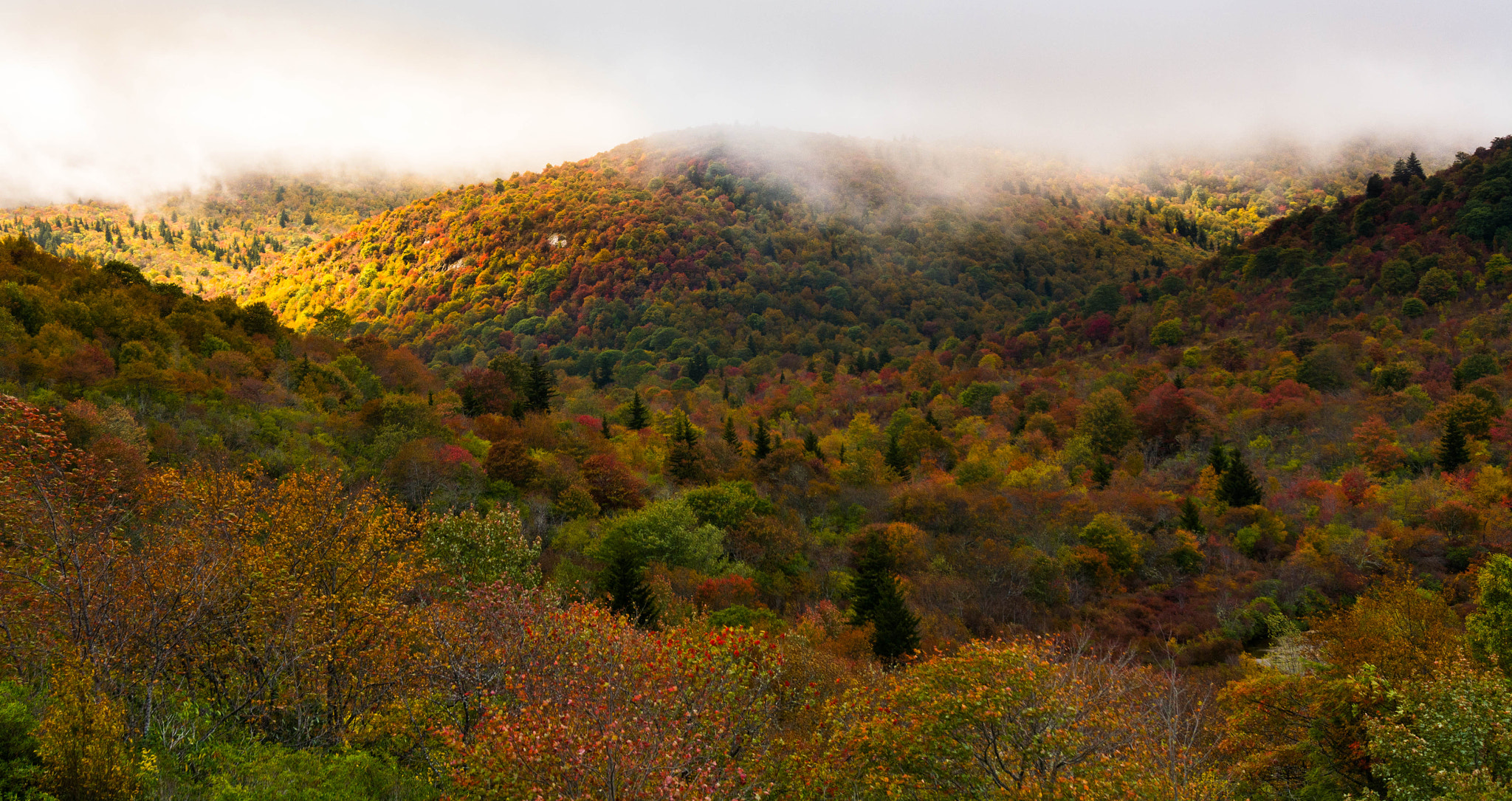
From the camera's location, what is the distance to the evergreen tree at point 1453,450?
6328cm

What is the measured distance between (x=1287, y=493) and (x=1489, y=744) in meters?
52.3

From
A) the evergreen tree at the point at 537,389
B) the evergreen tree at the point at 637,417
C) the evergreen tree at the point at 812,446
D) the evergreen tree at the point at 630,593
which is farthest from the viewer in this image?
the evergreen tree at the point at 637,417

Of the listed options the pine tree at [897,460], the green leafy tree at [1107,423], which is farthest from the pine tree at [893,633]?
the green leafy tree at [1107,423]

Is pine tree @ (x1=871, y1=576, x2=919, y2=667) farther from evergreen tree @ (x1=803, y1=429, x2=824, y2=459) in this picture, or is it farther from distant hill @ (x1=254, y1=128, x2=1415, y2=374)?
distant hill @ (x1=254, y1=128, x2=1415, y2=374)

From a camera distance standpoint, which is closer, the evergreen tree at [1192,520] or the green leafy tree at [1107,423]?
the evergreen tree at [1192,520]

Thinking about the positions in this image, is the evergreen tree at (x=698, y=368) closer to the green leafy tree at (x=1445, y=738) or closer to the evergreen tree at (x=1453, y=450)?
the evergreen tree at (x=1453, y=450)

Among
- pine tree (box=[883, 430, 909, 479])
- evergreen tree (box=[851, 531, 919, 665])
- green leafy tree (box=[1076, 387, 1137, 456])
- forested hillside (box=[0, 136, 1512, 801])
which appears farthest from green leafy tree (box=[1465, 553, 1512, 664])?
Result: green leafy tree (box=[1076, 387, 1137, 456])

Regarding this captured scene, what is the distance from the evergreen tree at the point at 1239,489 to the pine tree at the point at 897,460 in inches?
1050

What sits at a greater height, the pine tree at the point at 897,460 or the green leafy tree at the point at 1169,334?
the green leafy tree at the point at 1169,334

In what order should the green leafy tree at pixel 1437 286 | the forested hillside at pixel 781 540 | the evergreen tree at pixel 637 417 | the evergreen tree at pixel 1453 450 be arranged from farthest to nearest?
the green leafy tree at pixel 1437 286 → the evergreen tree at pixel 637 417 → the evergreen tree at pixel 1453 450 → the forested hillside at pixel 781 540

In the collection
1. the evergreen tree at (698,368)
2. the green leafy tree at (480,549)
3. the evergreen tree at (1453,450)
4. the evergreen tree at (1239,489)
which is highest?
the green leafy tree at (480,549)

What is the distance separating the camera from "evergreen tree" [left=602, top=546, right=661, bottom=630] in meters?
37.1

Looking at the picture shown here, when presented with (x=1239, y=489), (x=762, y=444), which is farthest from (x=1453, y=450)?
(x=762, y=444)

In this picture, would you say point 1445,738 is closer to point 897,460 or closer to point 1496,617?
point 1496,617
